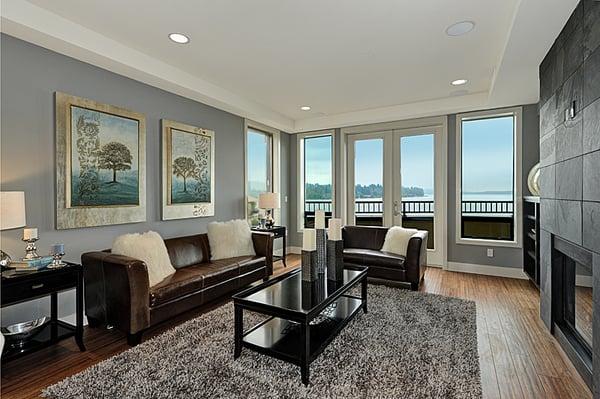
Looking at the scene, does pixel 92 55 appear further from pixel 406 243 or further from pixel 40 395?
pixel 406 243

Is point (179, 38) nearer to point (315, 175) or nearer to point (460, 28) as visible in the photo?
point (460, 28)

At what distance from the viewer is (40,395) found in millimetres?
2002

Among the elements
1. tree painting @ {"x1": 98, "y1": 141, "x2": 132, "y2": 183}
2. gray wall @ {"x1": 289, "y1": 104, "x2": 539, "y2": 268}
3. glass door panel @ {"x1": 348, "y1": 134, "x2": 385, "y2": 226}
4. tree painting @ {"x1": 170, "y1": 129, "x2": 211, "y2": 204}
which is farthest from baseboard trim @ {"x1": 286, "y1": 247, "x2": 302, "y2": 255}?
tree painting @ {"x1": 98, "y1": 141, "x2": 132, "y2": 183}

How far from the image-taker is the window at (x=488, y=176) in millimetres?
4945

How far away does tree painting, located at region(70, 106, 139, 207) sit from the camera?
312 centimetres

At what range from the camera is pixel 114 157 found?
3451 mm

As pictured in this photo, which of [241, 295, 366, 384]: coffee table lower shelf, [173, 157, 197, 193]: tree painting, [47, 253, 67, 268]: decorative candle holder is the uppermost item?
[173, 157, 197, 193]: tree painting

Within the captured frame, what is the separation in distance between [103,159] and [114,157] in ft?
0.41

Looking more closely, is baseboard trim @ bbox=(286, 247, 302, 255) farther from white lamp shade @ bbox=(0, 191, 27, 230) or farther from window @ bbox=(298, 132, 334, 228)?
white lamp shade @ bbox=(0, 191, 27, 230)

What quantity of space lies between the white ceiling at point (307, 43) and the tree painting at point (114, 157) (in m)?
0.82

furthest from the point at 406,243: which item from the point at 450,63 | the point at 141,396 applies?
the point at 141,396

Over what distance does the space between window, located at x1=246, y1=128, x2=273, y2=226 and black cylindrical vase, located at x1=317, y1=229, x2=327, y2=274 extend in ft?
9.33

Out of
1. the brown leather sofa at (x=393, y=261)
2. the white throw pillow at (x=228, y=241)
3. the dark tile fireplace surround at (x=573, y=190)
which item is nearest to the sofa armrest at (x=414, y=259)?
the brown leather sofa at (x=393, y=261)

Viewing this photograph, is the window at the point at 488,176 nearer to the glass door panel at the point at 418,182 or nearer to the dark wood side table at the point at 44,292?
the glass door panel at the point at 418,182
